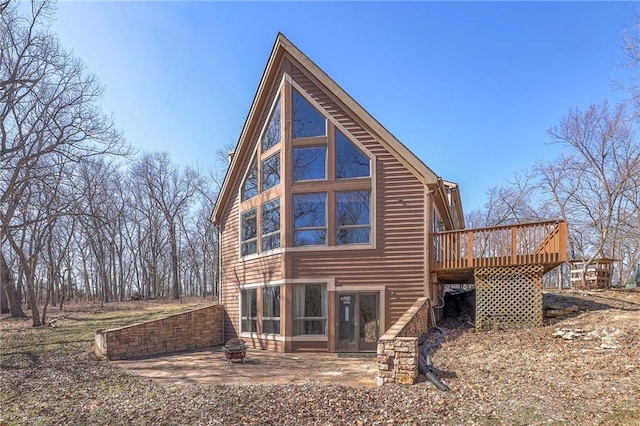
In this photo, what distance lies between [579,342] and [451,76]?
28.7 feet

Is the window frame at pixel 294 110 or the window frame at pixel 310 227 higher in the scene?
the window frame at pixel 294 110

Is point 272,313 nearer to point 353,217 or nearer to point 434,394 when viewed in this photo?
point 353,217

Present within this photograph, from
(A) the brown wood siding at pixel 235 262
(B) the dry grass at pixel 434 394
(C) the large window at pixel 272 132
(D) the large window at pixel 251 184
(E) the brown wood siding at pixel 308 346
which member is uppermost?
(C) the large window at pixel 272 132

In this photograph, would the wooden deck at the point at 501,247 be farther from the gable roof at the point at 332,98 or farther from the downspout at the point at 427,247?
the gable roof at the point at 332,98

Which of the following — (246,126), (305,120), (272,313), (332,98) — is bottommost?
(272,313)

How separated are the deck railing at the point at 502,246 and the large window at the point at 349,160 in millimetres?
→ 3016

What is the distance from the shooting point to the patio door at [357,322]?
11250 millimetres

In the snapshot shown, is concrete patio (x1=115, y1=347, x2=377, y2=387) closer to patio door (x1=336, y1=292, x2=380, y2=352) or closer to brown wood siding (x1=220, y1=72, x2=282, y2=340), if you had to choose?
patio door (x1=336, y1=292, x2=380, y2=352)

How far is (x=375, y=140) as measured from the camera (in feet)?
39.1

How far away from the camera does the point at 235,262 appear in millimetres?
→ 14836

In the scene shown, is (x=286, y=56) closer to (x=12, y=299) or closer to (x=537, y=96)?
(x=537, y=96)

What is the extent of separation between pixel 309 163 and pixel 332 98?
2.18 meters

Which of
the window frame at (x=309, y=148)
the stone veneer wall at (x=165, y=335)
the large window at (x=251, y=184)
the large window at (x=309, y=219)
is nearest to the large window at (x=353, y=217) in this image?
the large window at (x=309, y=219)

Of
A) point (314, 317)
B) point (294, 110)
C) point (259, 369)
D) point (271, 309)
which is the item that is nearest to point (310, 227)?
point (314, 317)
